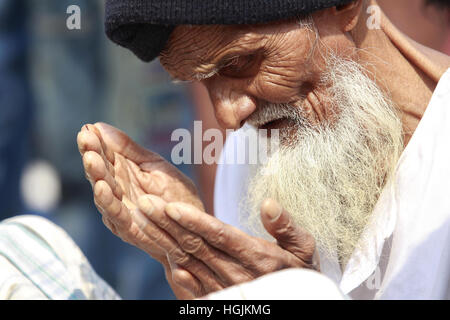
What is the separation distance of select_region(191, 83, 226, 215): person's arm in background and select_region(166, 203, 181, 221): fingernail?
1518mm

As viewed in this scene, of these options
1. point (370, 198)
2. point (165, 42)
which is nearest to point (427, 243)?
point (370, 198)

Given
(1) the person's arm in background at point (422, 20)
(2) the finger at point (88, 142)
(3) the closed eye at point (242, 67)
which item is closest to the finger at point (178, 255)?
(2) the finger at point (88, 142)

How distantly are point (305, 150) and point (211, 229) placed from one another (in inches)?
23.0

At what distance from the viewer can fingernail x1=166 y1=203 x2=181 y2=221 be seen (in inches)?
59.3

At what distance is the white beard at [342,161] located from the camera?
1.94 m

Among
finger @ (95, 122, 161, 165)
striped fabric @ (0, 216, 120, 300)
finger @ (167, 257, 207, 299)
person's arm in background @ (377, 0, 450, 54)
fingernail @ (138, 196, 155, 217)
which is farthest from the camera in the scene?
person's arm in background @ (377, 0, 450, 54)

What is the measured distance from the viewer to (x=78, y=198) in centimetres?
399

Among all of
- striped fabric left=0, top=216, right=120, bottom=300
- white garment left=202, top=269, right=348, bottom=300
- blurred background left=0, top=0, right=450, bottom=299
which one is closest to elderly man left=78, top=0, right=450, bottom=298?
striped fabric left=0, top=216, right=120, bottom=300

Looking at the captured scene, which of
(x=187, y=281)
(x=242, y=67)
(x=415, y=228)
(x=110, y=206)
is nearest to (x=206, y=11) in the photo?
(x=242, y=67)

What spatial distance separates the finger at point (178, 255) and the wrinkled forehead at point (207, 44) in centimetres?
49

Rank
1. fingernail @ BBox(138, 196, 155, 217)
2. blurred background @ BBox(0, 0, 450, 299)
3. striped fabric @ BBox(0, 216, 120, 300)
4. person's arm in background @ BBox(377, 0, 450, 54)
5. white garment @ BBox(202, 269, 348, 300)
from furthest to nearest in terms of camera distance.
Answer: blurred background @ BBox(0, 0, 450, 299)
person's arm in background @ BBox(377, 0, 450, 54)
fingernail @ BBox(138, 196, 155, 217)
striped fabric @ BBox(0, 216, 120, 300)
white garment @ BBox(202, 269, 348, 300)

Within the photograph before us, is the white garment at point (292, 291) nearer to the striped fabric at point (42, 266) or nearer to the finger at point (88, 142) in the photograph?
the striped fabric at point (42, 266)

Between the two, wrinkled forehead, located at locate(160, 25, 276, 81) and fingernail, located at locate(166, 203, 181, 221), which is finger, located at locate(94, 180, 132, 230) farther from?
wrinkled forehead, located at locate(160, 25, 276, 81)

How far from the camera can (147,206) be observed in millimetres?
1548
